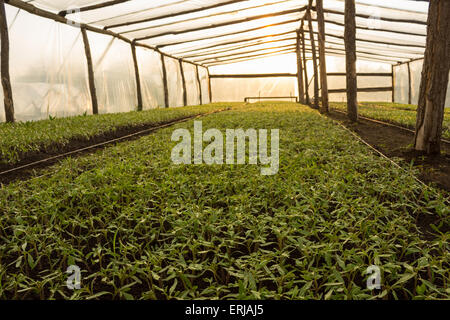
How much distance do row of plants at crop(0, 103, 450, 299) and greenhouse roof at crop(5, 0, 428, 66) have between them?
296 inches

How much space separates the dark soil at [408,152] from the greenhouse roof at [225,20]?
17.3 ft

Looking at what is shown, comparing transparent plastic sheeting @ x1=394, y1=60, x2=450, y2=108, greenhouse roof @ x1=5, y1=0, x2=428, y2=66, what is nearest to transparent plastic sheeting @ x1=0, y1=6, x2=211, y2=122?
greenhouse roof @ x1=5, y1=0, x2=428, y2=66

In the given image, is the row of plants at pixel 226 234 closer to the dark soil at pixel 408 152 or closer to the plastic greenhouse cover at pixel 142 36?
the dark soil at pixel 408 152

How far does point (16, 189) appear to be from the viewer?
283 cm

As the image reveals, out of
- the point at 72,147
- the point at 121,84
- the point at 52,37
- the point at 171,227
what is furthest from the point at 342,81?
the point at 171,227

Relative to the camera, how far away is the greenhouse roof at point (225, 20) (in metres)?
9.07

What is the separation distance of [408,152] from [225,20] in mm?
9719

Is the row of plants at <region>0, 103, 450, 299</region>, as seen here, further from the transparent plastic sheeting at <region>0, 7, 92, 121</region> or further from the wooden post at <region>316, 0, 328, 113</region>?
the wooden post at <region>316, 0, 328, 113</region>

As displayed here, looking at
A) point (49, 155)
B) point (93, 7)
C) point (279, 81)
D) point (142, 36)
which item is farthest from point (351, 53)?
point (279, 81)

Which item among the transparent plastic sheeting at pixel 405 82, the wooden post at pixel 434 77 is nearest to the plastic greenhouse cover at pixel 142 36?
the transparent plastic sheeting at pixel 405 82

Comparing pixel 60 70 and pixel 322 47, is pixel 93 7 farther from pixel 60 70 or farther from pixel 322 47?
pixel 322 47

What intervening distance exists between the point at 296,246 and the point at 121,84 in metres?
13.5

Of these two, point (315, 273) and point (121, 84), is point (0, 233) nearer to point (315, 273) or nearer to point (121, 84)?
point (315, 273)

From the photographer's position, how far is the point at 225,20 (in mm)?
11805
